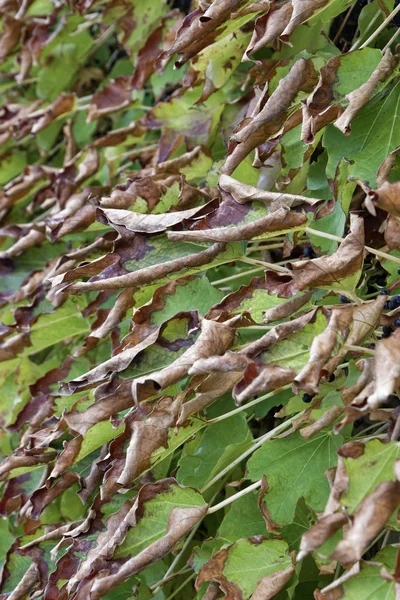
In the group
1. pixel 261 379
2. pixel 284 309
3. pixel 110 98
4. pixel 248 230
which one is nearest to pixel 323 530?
pixel 261 379

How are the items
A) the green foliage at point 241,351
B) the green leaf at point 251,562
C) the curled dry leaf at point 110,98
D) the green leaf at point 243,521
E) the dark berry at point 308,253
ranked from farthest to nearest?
1. the curled dry leaf at point 110,98
2. the dark berry at point 308,253
3. the green leaf at point 243,521
4. the green leaf at point 251,562
5. the green foliage at point 241,351

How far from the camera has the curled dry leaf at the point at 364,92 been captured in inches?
34.4

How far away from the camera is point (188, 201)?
1.11 metres

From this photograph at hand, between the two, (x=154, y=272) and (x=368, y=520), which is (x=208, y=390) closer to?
(x=154, y=272)

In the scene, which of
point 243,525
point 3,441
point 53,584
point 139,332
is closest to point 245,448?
point 243,525

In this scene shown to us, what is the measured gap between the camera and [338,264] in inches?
29.8

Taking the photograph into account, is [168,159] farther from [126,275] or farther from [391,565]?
[391,565]

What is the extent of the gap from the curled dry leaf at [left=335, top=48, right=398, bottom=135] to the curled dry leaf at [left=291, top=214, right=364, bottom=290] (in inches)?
6.4

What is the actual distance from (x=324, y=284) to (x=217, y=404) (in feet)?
1.17

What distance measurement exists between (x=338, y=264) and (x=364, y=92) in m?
0.28

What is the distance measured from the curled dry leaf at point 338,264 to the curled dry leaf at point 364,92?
0.54ft

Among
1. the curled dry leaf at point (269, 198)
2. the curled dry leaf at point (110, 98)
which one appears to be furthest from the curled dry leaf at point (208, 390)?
the curled dry leaf at point (110, 98)

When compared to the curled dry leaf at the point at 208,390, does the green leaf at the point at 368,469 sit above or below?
above

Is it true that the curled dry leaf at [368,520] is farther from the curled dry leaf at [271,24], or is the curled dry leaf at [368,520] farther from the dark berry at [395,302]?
the curled dry leaf at [271,24]
